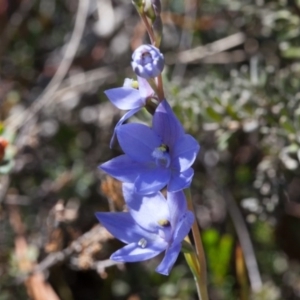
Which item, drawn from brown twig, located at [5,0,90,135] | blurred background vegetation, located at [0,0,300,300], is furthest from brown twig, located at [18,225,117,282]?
brown twig, located at [5,0,90,135]

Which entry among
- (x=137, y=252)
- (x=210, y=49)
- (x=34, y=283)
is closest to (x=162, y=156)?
(x=137, y=252)

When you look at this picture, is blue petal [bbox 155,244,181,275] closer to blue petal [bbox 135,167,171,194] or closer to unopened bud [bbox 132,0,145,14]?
blue petal [bbox 135,167,171,194]

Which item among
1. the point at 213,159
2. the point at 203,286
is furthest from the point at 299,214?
the point at 203,286

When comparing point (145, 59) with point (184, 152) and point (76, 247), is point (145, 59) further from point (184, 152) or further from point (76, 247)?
point (76, 247)

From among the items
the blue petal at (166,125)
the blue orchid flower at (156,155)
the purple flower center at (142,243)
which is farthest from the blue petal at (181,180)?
the purple flower center at (142,243)

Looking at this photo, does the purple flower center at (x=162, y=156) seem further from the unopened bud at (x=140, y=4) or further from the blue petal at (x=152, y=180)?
the unopened bud at (x=140, y=4)

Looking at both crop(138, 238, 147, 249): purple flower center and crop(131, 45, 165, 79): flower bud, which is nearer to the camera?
crop(131, 45, 165, 79): flower bud
